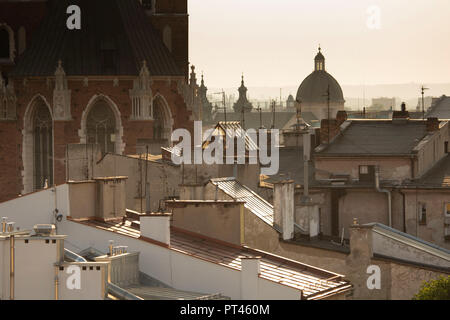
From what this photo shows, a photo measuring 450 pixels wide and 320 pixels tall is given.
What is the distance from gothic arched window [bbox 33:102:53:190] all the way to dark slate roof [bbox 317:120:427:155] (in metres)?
18.2

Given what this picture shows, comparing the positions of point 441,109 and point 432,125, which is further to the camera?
point 441,109

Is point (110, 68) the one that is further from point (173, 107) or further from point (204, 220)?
point (204, 220)

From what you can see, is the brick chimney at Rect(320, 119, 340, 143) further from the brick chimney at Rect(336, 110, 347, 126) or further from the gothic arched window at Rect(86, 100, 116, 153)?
the gothic arched window at Rect(86, 100, 116, 153)

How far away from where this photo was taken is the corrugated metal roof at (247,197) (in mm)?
45906

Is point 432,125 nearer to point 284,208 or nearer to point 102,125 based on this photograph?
point 102,125

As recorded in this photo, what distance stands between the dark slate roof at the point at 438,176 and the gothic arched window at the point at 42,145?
22.9m

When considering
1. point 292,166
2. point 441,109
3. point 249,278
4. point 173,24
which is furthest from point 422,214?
point 441,109

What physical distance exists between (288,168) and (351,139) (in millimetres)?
3286

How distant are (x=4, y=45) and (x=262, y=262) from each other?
4704 centimetres

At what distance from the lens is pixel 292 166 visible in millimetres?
68062

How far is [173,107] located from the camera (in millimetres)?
80188

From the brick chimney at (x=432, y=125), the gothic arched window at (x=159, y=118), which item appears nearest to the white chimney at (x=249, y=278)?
the brick chimney at (x=432, y=125)
